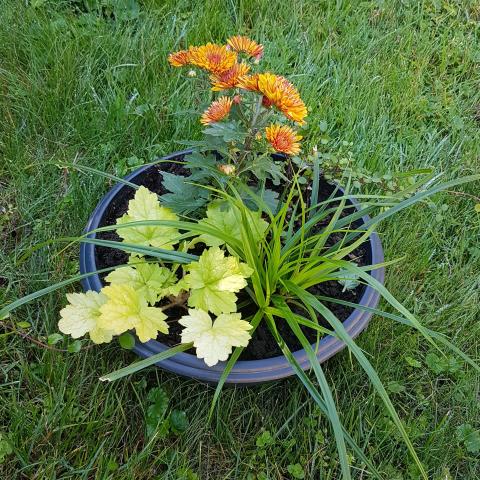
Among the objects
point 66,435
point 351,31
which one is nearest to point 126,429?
point 66,435

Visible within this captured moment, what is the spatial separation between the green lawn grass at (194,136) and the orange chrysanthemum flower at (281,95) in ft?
1.10

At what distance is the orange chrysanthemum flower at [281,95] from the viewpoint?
1.16 m

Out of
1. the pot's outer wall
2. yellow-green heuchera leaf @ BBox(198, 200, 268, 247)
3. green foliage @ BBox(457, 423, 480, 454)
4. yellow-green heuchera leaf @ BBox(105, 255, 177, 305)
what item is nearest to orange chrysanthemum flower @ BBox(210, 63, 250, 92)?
yellow-green heuchera leaf @ BBox(198, 200, 268, 247)

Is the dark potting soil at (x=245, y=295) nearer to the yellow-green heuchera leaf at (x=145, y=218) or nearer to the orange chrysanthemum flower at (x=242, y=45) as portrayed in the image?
the yellow-green heuchera leaf at (x=145, y=218)

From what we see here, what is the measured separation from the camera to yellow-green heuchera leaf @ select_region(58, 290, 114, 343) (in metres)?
1.22

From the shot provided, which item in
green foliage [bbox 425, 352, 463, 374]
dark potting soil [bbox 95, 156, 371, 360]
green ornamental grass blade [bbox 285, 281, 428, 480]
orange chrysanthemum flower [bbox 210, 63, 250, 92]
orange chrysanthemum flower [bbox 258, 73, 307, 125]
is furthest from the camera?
green foliage [bbox 425, 352, 463, 374]

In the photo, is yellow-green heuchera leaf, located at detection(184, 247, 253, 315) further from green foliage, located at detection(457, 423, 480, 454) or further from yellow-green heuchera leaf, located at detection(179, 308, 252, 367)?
green foliage, located at detection(457, 423, 480, 454)

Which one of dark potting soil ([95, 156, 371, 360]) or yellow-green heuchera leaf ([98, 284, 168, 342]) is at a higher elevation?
yellow-green heuchera leaf ([98, 284, 168, 342])

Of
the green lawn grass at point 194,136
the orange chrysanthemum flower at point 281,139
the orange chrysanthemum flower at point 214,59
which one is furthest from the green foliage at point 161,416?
the orange chrysanthemum flower at point 214,59

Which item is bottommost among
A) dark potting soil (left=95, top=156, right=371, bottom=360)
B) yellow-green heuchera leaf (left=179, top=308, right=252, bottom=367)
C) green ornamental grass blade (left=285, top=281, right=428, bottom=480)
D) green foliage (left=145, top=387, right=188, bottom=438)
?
green foliage (left=145, top=387, right=188, bottom=438)

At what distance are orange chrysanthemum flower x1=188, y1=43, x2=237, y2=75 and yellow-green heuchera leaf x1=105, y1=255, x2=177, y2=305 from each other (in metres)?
0.45

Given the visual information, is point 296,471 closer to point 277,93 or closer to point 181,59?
point 277,93

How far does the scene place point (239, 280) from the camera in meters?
1.21

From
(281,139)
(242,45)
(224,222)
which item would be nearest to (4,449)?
(224,222)
